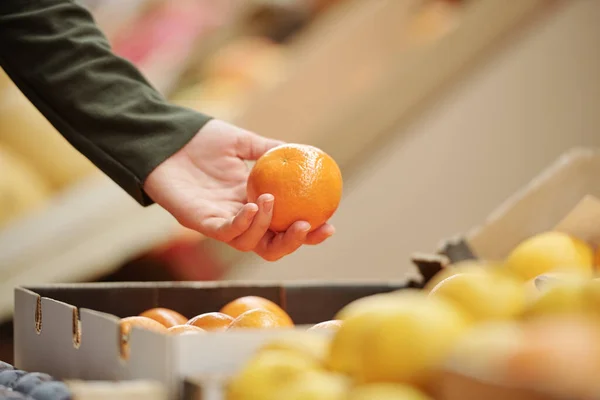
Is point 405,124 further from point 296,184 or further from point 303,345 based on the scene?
point 303,345

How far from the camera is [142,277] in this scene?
2.64 metres

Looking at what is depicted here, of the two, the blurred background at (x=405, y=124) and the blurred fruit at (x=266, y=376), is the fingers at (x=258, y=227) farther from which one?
the blurred background at (x=405, y=124)

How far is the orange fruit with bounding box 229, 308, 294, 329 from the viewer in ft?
3.32

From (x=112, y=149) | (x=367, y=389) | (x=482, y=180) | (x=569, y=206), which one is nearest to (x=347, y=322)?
(x=367, y=389)

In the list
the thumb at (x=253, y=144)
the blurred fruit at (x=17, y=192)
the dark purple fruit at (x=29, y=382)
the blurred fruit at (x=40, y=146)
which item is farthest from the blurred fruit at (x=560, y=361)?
the blurred fruit at (x=40, y=146)

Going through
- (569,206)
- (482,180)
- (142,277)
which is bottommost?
(142,277)

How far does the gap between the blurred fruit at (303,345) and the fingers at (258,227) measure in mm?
380

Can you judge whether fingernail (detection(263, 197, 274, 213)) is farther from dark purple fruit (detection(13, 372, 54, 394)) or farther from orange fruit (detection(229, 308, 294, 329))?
dark purple fruit (detection(13, 372, 54, 394))

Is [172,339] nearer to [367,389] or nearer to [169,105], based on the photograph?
[367,389]

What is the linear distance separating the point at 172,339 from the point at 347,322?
0.48ft

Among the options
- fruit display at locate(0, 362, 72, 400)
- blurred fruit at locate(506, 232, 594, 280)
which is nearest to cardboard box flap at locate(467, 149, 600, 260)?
blurred fruit at locate(506, 232, 594, 280)

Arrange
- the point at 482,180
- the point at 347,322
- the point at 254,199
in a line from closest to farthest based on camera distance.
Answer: the point at 347,322
the point at 254,199
the point at 482,180

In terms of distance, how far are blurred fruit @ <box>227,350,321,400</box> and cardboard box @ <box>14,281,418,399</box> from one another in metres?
0.03

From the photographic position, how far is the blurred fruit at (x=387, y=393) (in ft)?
1.89
